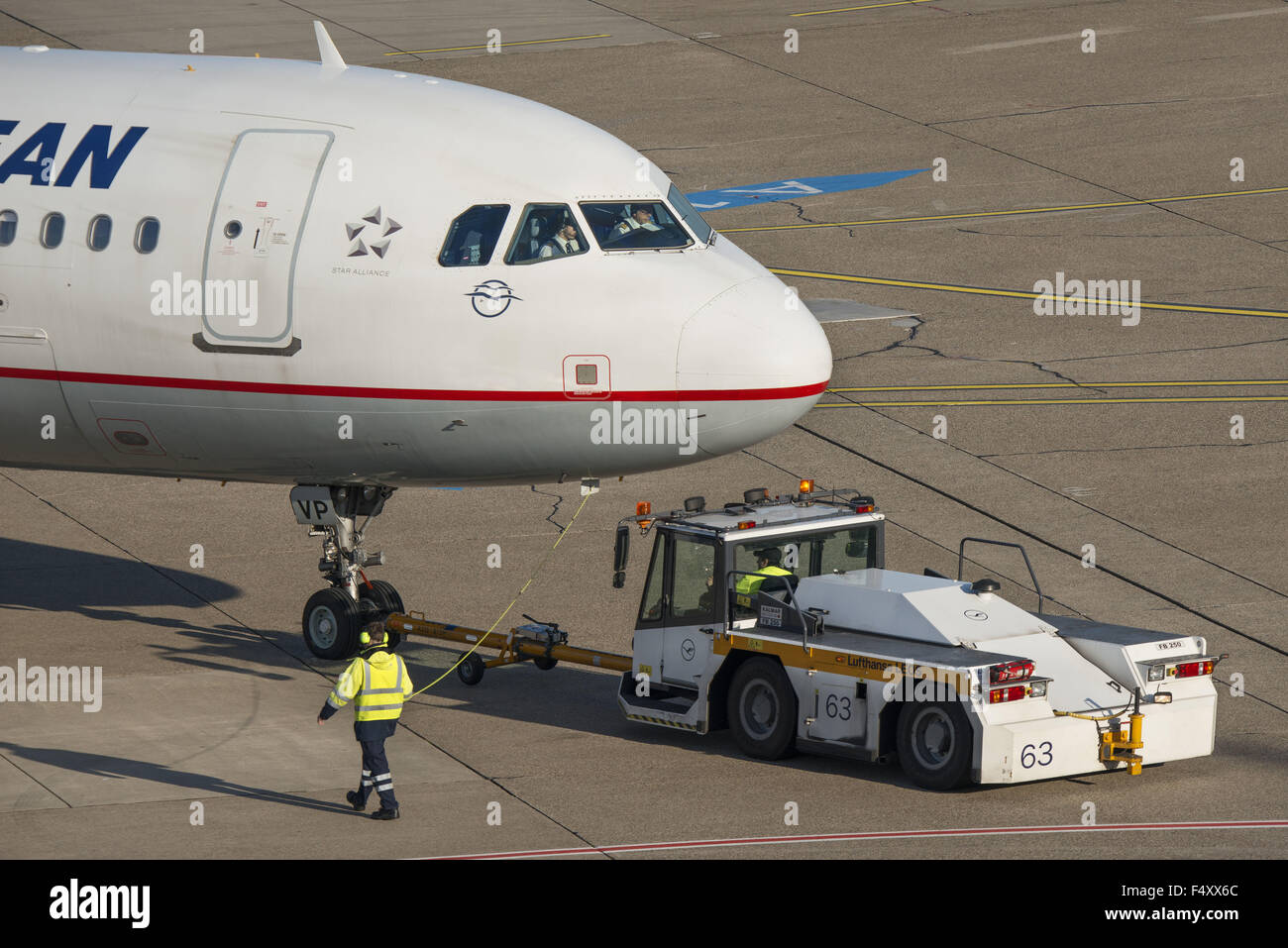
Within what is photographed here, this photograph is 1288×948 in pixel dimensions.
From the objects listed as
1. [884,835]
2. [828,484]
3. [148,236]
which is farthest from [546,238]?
[828,484]

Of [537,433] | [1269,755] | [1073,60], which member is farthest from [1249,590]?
[1073,60]

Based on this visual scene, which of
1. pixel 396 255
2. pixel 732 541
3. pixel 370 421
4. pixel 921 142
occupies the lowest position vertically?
pixel 732 541

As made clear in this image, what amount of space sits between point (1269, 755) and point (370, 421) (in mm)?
9202

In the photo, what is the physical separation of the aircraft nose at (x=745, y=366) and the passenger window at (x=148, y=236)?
538 centimetres

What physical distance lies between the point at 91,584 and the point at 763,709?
1025 cm

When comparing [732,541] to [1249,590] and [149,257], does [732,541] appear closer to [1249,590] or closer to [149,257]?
[149,257]

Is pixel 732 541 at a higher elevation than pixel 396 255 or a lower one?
lower

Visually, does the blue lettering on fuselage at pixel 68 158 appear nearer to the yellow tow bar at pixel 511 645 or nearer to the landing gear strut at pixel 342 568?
the landing gear strut at pixel 342 568

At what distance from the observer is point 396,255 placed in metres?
20.0

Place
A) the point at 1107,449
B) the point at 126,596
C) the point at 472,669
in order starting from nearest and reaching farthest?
the point at 472,669 → the point at 126,596 → the point at 1107,449

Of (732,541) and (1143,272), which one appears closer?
(732,541)

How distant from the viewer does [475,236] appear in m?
20.0

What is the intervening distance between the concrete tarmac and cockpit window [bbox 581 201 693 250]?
4860 mm

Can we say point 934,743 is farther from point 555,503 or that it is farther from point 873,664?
point 555,503
